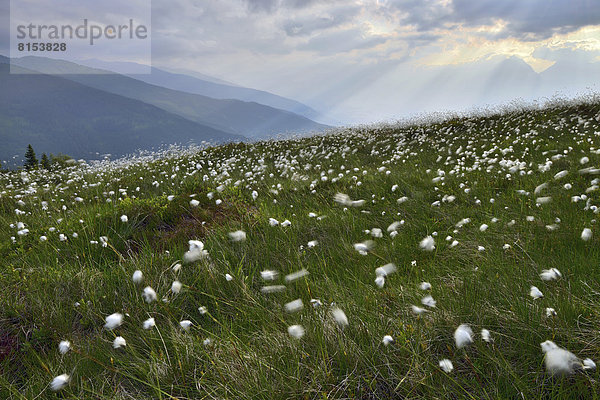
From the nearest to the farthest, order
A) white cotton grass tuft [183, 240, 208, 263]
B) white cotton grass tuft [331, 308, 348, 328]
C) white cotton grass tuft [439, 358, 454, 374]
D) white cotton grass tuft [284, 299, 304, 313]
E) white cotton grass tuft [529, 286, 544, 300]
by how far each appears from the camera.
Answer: white cotton grass tuft [439, 358, 454, 374], white cotton grass tuft [529, 286, 544, 300], white cotton grass tuft [331, 308, 348, 328], white cotton grass tuft [284, 299, 304, 313], white cotton grass tuft [183, 240, 208, 263]

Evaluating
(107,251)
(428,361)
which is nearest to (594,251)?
(428,361)

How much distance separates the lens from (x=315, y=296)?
116 inches

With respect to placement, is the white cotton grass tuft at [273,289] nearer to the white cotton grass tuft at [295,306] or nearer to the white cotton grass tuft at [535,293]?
the white cotton grass tuft at [295,306]

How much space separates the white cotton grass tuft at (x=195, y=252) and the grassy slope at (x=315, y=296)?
15 cm

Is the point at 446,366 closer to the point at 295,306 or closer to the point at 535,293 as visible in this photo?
the point at 535,293

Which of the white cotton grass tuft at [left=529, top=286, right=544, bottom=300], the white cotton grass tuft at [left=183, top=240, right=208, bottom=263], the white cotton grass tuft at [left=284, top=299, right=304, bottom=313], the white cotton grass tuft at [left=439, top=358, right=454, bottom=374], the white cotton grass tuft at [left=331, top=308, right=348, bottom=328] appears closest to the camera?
the white cotton grass tuft at [left=439, top=358, right=454, bottom=374]

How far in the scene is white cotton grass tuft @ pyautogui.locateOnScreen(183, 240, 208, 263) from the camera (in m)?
3.03

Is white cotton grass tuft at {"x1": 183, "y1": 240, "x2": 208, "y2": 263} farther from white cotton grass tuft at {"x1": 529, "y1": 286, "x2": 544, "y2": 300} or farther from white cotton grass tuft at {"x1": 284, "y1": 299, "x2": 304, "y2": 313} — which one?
white cotton grass tuft at {"x1": 529, "y1": 286, "x2": 544, "y2": 300}

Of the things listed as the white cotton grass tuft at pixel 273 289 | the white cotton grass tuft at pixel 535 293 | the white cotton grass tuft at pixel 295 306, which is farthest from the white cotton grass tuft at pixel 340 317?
the white cotton grass tuft at pixel 535 293

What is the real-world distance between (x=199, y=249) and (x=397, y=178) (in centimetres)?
473

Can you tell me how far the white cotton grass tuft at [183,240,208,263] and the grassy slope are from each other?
0.48 feet

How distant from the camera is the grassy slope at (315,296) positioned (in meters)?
1.98

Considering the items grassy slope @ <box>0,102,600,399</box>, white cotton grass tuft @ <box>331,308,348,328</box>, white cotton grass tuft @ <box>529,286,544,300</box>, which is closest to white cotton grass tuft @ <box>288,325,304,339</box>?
grassy slope @ <box>0,102,600,399</box>

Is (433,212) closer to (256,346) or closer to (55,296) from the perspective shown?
(256,346)
